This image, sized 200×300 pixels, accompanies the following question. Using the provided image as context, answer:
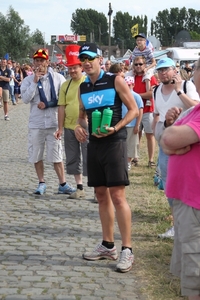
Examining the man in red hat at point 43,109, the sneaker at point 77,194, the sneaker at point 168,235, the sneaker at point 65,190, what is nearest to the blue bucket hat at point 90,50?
the sneaker at point 168,235

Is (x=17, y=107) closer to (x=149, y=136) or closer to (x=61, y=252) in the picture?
(x=149, y=136)

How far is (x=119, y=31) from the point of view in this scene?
150 meters

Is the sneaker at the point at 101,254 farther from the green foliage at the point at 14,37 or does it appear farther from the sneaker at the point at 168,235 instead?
the green foliage at the point at 14,37

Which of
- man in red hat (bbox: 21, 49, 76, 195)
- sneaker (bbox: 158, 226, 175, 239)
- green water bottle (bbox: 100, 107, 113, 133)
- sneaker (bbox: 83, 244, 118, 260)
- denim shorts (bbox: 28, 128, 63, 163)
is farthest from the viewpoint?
denim shorts (bbox: 28, 128, 63, 163)

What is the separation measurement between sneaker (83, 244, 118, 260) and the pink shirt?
2276mm

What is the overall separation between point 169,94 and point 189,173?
9.24 feet

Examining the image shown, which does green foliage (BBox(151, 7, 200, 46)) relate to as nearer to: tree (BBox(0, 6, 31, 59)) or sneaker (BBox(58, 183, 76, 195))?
tree (BBox(0, 6, 31, 59))

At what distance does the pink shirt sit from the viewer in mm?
3637

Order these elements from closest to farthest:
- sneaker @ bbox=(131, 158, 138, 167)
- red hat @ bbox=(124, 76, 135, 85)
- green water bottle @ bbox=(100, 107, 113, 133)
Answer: green water bottle @ bbox=(100, 107, 113, 133)
red hat @ bbox=(124, 76, 135, 85)
sneaker @ bbox=(131, 158, 138, 167)

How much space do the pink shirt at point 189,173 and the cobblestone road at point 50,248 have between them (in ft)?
4.84

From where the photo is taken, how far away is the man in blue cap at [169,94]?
19.4 feet

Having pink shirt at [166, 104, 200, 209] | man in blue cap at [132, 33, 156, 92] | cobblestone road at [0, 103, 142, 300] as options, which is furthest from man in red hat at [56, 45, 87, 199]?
pink shirt at [166, 104, 200, 209]

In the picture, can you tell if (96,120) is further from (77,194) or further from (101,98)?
(77,194)

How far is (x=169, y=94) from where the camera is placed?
6379 millimetres
